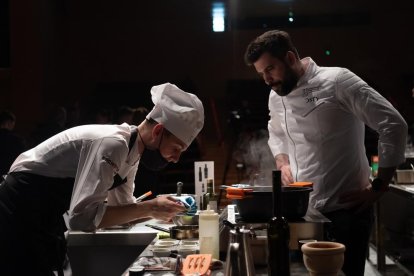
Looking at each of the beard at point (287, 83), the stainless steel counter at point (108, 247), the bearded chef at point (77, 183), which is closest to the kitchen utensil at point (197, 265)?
the bearded chef at point (77, 183)

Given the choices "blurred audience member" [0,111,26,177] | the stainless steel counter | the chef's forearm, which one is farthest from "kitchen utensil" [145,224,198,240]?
"blurred audience member" [0,111,26,177]

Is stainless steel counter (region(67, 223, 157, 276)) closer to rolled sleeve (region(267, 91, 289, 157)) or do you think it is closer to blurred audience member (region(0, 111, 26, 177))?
rolled sleeve (region(267, 91, 289, 157))

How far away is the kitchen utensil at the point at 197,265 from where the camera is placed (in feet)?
5.12

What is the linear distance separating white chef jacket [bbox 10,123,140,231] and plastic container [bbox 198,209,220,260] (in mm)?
371

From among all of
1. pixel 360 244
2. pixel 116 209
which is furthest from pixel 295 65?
pixel 116 209

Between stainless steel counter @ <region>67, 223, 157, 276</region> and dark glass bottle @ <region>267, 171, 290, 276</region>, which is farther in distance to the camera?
stainless steel counter @ <region>67, 223, 157, 276</region>

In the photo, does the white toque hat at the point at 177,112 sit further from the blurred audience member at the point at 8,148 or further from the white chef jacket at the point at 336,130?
the blurred audience member at the point at 8,148

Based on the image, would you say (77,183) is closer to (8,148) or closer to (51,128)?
(8,148)

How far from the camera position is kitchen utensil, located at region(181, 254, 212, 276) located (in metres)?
1.56

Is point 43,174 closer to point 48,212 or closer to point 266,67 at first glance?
point 48,212

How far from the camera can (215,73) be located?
38.8 ft

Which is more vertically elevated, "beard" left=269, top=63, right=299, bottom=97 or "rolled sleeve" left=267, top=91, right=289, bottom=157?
"beard" left=269, top=63, right=299, bottom=97

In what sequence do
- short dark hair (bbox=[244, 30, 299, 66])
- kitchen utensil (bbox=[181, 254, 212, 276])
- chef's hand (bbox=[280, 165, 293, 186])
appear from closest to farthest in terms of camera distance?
kitchen utensil (bbox=[181, 254, 212, 276]) → short dark hair (bbox=[244, 30, 299, 66]) → chef's hand (bbox=[280, 165, 293, 186])

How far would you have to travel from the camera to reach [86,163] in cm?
190
